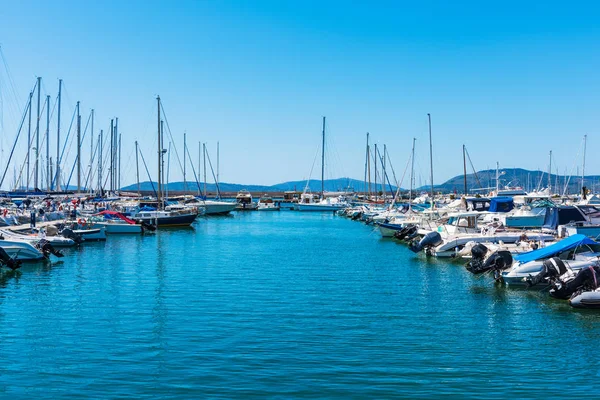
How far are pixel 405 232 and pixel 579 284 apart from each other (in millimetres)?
31273

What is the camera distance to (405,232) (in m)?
55.4

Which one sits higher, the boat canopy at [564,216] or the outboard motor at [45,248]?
the boat canopy at [564,216]

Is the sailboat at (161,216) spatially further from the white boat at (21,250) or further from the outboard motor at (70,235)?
the white boat at (21,250)

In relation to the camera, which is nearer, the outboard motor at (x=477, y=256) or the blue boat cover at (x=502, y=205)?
the outboard motor at (x=477, y=256)

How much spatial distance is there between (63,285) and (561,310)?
22.6 metres

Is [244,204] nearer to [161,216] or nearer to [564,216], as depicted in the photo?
[161,216]

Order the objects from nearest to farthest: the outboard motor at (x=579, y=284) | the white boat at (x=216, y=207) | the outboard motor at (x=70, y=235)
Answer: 1. the outboard motor at (x=579, y=284)
2. the outboard motor at (x=70, y=235)
3. the white boat at (x=216, y=207)

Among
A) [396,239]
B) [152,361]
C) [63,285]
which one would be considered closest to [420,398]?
[152,361]

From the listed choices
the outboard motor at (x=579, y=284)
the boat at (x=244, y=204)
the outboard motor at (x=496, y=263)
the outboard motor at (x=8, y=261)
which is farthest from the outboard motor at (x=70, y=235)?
the boat at (x=244, y=204)

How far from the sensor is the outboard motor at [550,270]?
26422 millimetres

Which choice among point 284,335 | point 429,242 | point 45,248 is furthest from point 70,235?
point 284,335

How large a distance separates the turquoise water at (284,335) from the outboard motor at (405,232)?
1850 centimetres

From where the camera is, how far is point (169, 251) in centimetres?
4691

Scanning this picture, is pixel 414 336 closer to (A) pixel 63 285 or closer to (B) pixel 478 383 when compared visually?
(B) pixel 478 383
